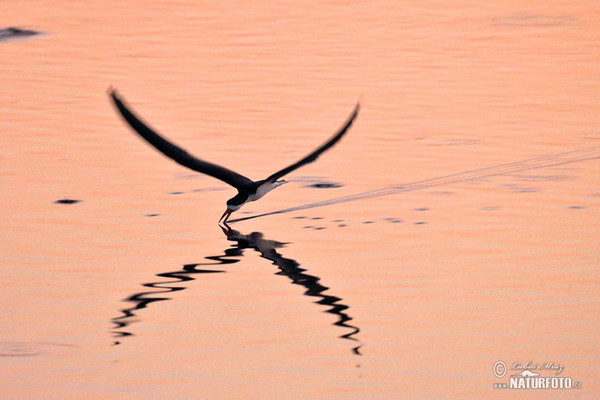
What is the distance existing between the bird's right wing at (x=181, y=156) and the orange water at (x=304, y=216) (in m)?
0.39

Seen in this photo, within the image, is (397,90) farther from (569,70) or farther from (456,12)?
(456,12)

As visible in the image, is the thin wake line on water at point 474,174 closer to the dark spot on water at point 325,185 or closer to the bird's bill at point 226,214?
the bird's bill at point 226,214

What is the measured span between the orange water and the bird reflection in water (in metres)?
0.03

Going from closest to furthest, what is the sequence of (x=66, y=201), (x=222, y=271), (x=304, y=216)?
(x=222, y=271)
(x=304, y=216)
(x=66, y=201)

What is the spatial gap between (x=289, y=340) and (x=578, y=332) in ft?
5.74

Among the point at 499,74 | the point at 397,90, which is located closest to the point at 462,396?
the point at 397,90

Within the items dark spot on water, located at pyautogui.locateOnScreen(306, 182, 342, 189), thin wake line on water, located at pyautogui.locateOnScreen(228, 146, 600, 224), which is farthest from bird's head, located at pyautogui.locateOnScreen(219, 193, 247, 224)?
dark spot on water, located at pyautogui.locateOnScreen(306, 182, 342, 189)

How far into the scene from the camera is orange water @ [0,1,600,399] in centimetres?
792

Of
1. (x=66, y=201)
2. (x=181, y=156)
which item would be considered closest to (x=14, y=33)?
→ (x=66, y=201)

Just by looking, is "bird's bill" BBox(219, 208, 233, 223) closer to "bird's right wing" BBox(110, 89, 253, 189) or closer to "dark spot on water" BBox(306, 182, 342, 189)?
"bird's right wing" BBox(110, 89, 253, 189)

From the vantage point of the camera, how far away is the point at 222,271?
9.88m

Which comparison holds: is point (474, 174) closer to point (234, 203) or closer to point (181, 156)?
point (234, 203)

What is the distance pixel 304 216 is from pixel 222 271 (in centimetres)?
169

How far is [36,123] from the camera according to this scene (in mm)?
14352
